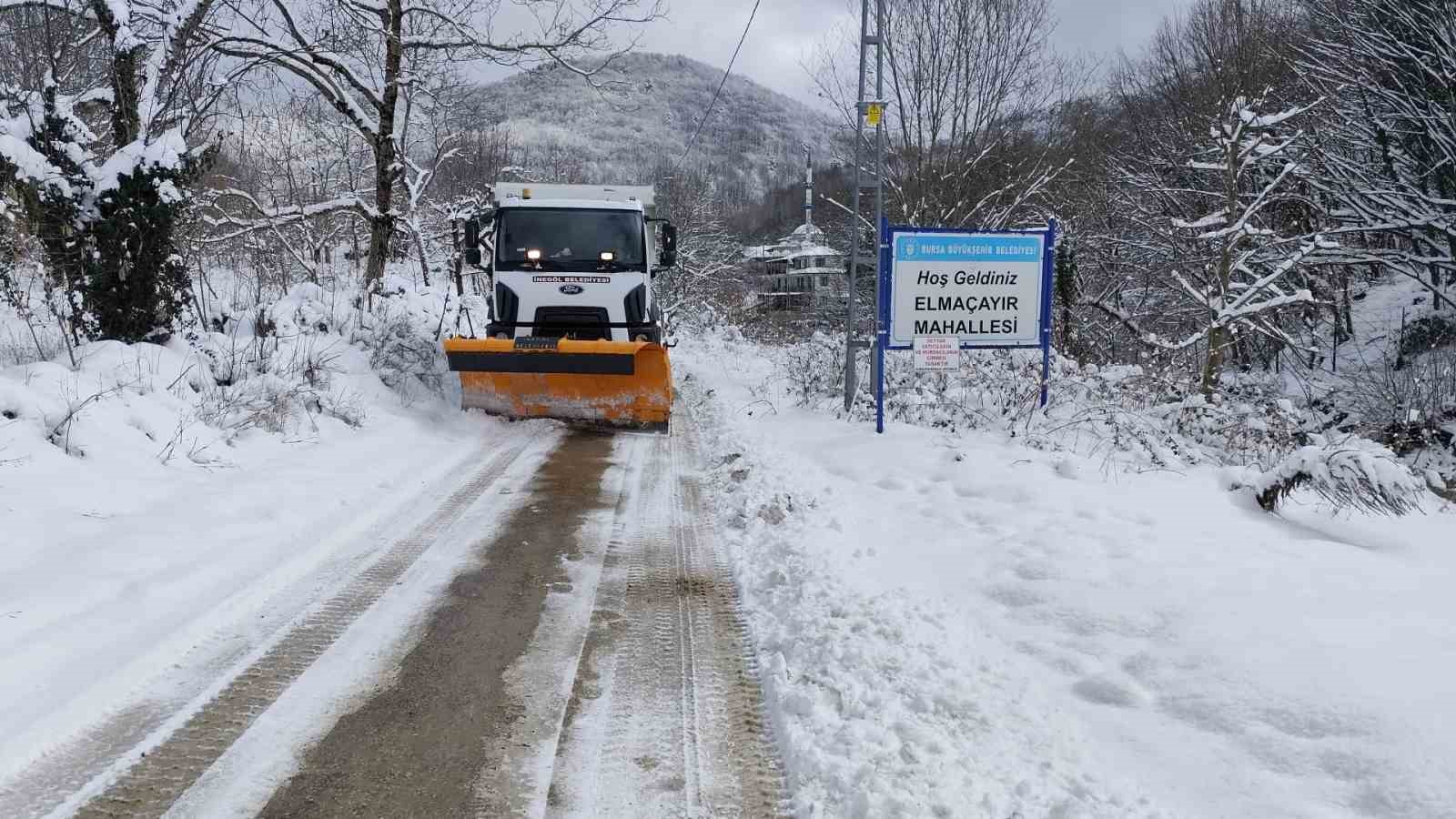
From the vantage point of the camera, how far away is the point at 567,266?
33.5 feet

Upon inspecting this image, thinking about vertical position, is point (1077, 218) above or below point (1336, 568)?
above

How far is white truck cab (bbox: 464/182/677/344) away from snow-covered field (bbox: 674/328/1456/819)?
492 centimetres

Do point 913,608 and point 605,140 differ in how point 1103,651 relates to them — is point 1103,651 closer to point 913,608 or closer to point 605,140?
point 913,608

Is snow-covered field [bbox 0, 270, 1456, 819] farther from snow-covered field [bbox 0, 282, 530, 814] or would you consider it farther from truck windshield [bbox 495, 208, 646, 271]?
truck windshield [bbox 495, 208, 646, 271]

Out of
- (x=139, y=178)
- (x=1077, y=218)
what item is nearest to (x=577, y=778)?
(x=139, y=178)

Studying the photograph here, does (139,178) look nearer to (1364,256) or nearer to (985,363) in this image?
(985,363)

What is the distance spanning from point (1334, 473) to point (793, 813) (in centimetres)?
396

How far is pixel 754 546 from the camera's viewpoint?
4.99 m

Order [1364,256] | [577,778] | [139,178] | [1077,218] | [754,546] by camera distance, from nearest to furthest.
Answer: [577,778] < [754,546] < [139,178] < [1364,256] < [1077,218]

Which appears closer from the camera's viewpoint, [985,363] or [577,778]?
[577,778]

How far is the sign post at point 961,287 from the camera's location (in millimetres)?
8352

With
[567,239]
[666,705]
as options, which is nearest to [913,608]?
[666,705]

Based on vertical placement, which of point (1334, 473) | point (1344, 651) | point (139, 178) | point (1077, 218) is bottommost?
point (1344, 651)

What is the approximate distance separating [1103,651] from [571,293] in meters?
8.05
